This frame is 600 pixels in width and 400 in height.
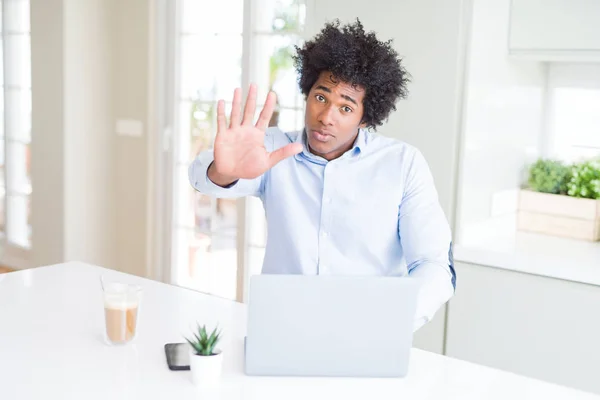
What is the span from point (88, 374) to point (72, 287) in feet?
2.18

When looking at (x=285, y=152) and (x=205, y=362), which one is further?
(x=285, y=152)

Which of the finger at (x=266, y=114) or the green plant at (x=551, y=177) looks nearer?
the finger at (x=266, y=114)

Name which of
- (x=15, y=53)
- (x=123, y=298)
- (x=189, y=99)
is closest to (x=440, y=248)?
(x=123, y=298)

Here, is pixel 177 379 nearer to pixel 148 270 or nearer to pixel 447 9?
pixel 447 9

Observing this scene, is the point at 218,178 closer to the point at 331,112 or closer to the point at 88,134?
the point at 331,112

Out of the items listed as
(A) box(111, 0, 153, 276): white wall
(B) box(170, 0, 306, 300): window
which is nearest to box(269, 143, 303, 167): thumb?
(B) box(170, 0, 306, 300): window

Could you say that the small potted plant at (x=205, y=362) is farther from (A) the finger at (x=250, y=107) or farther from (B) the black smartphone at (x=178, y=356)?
(A) the finger at (x=250, y=107)

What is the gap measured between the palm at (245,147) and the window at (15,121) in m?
3.92

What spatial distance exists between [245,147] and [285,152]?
10 cm

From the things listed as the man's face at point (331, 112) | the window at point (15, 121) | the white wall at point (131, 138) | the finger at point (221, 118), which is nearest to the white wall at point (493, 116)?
the man's face at point (331, 112)

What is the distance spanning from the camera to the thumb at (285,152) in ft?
6.37

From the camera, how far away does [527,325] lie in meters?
2.99

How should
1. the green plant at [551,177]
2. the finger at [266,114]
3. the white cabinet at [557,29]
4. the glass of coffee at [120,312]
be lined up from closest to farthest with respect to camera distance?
the glass of coffee at [120,312] < the finger at [266,114] < the white cabinet at [557,29] < the green plant at [551,177]

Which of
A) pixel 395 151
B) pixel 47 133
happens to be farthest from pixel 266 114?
pixel 47 133
